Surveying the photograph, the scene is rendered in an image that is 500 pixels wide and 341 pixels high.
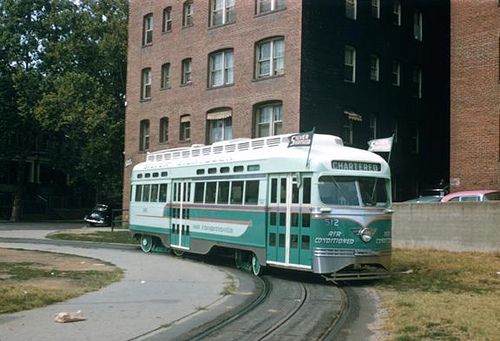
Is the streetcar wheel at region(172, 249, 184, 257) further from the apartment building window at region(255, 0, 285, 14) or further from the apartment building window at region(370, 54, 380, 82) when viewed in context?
the apartment building window at region(370, 54, 380, 82)

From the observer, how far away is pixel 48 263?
17.1 m

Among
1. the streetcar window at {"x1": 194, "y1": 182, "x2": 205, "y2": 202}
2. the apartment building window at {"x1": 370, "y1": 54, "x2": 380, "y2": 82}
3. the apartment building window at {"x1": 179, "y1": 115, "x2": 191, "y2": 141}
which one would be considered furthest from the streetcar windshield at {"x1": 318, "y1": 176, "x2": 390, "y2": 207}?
the apartment building window at {"x1": 179, "y1": 115, "x2": 191, "y2": 141}

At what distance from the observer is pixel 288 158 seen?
14.2 metres

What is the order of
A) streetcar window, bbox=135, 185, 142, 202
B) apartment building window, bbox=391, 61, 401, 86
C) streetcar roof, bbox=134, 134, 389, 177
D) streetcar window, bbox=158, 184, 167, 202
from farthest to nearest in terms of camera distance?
apartment building window, bbox=391, 61, 401, 86, streetcar window, bbox=135, 185, 142, 202, streetcar window, bbox=158, 184, 167, 202, streetcar roof, bbox=134, 134, 389, 177

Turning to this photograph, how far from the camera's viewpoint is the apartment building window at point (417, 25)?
35344mm

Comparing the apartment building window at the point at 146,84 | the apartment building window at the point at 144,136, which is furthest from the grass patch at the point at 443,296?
the apartment building window at the point at 146,84

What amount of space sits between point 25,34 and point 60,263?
35460mm

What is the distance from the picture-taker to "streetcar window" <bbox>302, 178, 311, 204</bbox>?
44.1 ft

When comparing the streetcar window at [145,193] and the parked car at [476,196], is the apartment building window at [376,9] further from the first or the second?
the streetcar window at [145,193]

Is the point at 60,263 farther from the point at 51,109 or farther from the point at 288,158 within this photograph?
the point at 51,109

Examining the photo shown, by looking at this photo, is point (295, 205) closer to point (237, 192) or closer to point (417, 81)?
point (237, 192)

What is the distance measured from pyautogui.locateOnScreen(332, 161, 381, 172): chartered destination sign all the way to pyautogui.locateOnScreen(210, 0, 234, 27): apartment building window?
20.1 m

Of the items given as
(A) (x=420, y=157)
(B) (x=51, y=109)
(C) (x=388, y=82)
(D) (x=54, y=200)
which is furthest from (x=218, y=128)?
(D) (x=54, y=200)

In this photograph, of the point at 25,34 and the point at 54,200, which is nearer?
the point at 25,34
